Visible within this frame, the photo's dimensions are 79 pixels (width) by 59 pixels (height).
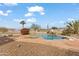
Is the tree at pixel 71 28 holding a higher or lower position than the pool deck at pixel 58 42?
higher

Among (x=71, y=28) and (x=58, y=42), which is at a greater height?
(x=71, y=28)

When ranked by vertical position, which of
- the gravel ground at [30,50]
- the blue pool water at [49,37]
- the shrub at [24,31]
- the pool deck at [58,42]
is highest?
the shrub at [24,31]

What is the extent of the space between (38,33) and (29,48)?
17cm

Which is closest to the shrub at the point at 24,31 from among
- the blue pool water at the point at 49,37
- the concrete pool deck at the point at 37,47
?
the concrete pool deck at the point at 37,47

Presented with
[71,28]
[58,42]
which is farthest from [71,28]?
[58,42]

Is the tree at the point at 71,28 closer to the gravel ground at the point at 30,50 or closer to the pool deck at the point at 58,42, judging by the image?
the pool deck at the point at 58,42

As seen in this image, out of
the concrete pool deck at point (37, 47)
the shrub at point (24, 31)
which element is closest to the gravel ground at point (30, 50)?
the concrete pool deck at point (37, 47)

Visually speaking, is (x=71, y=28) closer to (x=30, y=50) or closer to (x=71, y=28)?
(x=71, y=28)

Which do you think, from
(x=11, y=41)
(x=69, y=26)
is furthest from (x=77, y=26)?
(x=11, y=41)

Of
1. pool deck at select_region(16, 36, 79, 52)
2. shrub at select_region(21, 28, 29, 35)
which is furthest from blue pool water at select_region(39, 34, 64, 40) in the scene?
shrub at select_region(21, 28, 29, 35)

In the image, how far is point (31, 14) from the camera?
12.6ft

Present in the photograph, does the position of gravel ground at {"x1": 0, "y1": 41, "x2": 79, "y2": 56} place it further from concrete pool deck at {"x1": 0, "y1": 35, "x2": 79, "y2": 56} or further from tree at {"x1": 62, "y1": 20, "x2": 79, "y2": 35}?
tree at {"x1": 62, "y1": 20, "x2": 79, "y2": 35}

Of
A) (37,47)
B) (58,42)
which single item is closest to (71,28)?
(58,42)

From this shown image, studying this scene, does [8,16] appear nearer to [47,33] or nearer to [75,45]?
[47,33]
